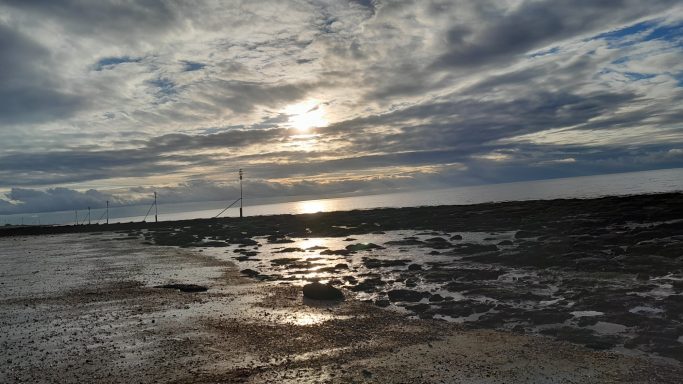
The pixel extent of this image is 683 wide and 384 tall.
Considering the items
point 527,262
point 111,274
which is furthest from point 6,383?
point 527,262

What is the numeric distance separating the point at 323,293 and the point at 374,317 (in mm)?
3960

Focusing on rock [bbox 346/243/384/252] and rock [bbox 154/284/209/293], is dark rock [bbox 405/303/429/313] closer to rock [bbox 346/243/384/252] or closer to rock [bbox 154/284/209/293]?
rock [bbox 154/284/209/293]

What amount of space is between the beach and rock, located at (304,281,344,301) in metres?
0.44

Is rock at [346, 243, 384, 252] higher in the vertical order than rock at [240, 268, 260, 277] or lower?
higher

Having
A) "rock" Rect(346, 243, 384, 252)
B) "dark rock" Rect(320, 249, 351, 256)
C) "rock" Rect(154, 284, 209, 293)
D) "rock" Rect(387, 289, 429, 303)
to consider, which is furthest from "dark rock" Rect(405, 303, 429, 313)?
"rock" Rect(346, 243, 384, 252)

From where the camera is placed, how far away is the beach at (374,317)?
1100cm

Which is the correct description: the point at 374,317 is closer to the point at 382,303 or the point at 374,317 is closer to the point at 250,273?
the point at 382,303

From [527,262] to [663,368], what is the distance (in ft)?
53.2

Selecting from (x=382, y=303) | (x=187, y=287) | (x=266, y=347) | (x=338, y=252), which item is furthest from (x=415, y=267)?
(x=266, y=347)

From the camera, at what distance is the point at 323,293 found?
19453mm

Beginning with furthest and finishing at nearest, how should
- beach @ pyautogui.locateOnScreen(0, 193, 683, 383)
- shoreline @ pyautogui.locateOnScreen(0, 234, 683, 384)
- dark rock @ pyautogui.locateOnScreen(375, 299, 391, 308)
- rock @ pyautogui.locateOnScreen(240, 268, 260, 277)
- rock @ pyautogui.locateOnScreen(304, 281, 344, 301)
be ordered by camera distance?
rock @ pyautogui.locateOnScreen(240, 268, 260, 277)
rock @ pyautogui.locateOnScreen(304, 281, 344, 301)
dark rock @ pyautogui.locateOnScreen(375, 299, 391, 308)
beach @ pyautogui.locateOnScreen(0, 193, 683, 383)
shoreline @ pyautogui.locateOnScreen(0, 234, 683, 384)

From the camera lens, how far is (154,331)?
1488cm

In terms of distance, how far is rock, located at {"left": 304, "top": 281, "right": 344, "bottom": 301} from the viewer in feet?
63.5

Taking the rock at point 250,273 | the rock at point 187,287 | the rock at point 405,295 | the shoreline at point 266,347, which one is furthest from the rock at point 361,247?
the rock at point 405,295
